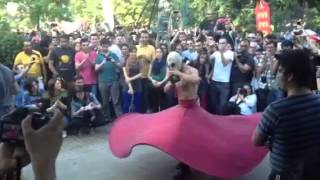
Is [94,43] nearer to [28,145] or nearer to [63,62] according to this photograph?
[63,62]

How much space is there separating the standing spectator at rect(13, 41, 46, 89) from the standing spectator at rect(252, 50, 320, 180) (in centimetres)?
878

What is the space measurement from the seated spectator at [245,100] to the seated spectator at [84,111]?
2.70 metres

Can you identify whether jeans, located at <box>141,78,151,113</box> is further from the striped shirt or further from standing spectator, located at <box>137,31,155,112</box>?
the striped shirt

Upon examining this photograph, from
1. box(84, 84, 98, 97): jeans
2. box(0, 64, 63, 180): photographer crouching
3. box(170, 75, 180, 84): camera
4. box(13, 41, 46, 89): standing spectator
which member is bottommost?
box(84, 84, 98, 97): jeans

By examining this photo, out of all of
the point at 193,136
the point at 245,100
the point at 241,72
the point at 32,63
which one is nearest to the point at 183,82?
the point at 193,136

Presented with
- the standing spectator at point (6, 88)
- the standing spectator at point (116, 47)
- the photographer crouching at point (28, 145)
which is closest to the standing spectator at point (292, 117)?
the photographer crouching at point (28, 145)

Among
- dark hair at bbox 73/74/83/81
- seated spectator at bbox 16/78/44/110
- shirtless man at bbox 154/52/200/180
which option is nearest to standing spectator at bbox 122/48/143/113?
dark hair at bbox 73/74/83/81

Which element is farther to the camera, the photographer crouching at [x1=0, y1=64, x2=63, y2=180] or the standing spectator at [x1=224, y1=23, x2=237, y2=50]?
the standing spectator at [x1=224, y1=23, x2=237, y2=50]

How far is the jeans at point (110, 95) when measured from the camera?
39.2 feet

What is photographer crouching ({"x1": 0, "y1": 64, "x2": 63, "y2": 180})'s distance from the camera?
339 centimetres

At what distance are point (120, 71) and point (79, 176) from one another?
4440mm

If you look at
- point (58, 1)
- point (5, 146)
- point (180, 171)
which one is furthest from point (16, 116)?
point (58, 1)

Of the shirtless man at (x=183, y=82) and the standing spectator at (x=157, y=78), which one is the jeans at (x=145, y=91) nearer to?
the standing spectator at (x=157, y=78)

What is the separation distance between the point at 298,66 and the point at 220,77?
8.28 meters
